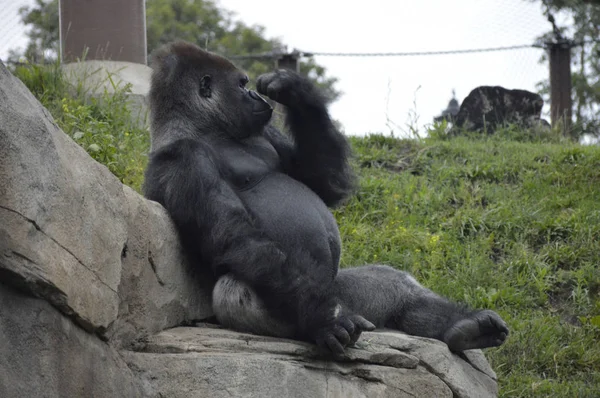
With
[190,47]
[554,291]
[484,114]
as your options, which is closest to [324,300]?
[190,47]

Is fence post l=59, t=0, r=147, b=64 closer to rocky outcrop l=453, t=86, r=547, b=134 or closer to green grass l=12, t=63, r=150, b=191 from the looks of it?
green grass l=12, t=63, r=150, b=191

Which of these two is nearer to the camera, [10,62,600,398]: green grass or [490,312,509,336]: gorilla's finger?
[490,312,509,336]: gorilla's finger

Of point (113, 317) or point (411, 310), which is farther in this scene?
point (411, 310)

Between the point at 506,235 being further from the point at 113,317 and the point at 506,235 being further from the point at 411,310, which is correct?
the point at 113,317

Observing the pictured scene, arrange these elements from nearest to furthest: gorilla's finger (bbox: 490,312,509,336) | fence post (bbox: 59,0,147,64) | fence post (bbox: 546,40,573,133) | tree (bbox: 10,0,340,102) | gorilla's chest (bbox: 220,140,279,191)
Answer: gorilla's finger (bbox: 490,312,509,336) → gorilla's chest (bbox: 220,140,279,191) → fence post (bbox: 59,0,147,64) → fence post (bbox: 546,40,573,133) → tree (bbox: 10,0,340,102)

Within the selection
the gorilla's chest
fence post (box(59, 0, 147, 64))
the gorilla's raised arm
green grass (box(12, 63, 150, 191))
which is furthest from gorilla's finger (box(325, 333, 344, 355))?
fence post (box(59, 0, 147, 64))

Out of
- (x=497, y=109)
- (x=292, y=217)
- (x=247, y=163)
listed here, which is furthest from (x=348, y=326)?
(x=497, y=109)

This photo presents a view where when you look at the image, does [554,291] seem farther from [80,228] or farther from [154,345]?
[80,228]

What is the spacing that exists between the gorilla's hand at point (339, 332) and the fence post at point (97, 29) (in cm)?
538

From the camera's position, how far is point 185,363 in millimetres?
3330

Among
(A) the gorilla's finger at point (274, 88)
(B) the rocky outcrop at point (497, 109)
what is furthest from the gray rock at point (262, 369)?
(B) the rocky outcrop at point (497, 109)

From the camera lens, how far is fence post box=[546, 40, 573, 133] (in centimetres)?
997

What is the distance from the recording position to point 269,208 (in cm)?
402

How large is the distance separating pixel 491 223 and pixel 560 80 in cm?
410
